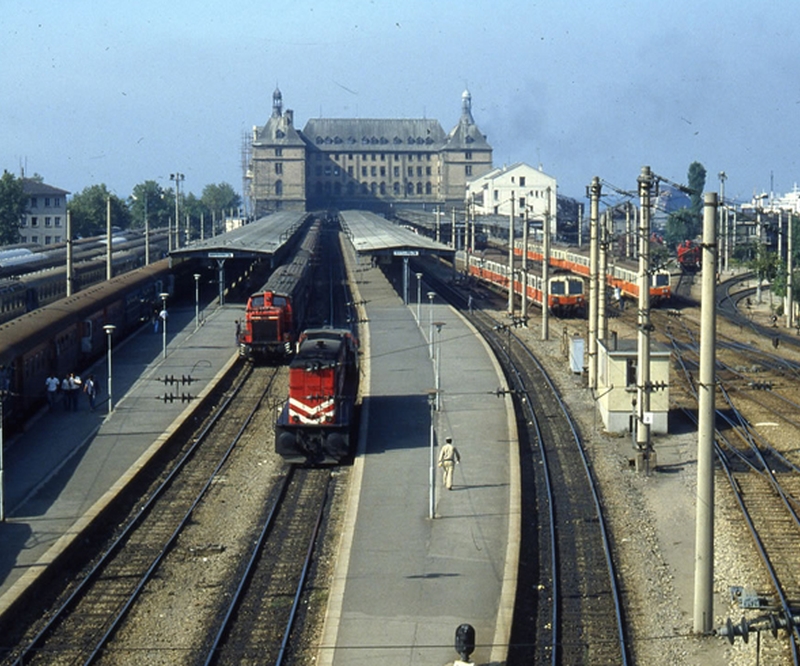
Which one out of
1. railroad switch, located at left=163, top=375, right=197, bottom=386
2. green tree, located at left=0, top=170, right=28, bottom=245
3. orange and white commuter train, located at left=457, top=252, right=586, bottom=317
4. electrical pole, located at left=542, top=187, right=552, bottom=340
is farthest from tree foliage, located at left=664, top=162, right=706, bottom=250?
railroad switch, located at left=163, top=375, right=197, bottom=386

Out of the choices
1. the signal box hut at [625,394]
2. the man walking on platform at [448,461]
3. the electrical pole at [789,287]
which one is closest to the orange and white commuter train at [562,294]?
the electrical pole at [789,287]

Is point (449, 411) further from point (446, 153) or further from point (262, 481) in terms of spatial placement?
point (446, 153)

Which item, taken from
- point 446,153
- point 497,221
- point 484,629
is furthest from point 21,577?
point 446,153

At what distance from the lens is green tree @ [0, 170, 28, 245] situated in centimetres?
9419

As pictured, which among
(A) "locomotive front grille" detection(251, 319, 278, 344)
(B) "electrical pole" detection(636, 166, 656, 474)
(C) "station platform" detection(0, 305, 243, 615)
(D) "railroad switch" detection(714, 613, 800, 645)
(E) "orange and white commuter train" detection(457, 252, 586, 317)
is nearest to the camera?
(D) "railroad switch" detection(714, 613, 800, 645)

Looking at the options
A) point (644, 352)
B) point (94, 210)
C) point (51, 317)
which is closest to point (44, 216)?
point (94, 210)

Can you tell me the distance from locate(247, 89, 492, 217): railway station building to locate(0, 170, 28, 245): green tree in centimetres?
6710

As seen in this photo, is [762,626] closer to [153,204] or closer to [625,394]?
[625,394]

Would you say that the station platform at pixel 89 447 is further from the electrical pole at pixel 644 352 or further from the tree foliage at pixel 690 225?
the tree foliage at pixel 690 225

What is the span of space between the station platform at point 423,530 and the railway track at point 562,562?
37cm

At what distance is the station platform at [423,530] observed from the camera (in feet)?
47.9

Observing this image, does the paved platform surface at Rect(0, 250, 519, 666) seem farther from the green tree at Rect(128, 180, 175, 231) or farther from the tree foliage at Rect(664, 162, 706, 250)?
the green tree at Rect(128, 180, 175, 231)

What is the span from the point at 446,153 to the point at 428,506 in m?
145

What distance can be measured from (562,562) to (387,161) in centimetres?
15231
